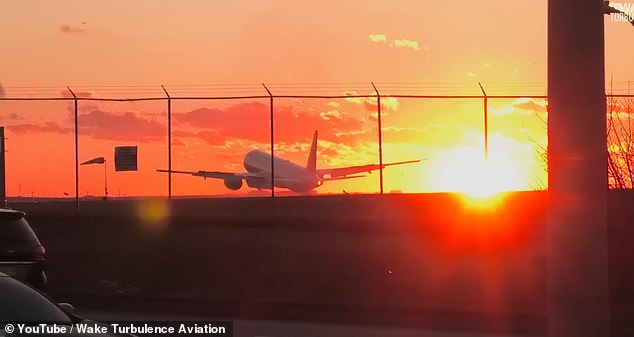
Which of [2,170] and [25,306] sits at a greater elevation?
[2,170]

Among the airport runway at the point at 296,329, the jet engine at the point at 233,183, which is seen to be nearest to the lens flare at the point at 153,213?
the jet engine at the point at 233,183

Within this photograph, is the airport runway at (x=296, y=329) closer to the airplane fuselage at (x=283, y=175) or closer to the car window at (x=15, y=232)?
the car window at (x=15, y=232)

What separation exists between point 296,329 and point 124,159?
14856 millimetres

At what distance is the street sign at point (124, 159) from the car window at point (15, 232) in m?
14.6

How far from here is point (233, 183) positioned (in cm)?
4122

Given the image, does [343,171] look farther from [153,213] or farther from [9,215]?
[9,215]

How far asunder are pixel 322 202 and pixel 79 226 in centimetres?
1214

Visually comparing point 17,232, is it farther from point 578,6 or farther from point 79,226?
point 79,226

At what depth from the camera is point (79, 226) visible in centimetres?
2856

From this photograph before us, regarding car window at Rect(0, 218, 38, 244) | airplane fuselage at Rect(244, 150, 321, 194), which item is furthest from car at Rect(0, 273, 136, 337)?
airplane fuselage at Rect(244, 150, 321, 194)

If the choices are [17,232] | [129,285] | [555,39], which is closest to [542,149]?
[129,285]

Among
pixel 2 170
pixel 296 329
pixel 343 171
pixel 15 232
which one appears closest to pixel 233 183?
pixel 343 171

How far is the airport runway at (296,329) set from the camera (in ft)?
45.3

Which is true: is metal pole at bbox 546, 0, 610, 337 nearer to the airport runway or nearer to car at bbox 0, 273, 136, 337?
car at bbox 0, 273, 136, 337
